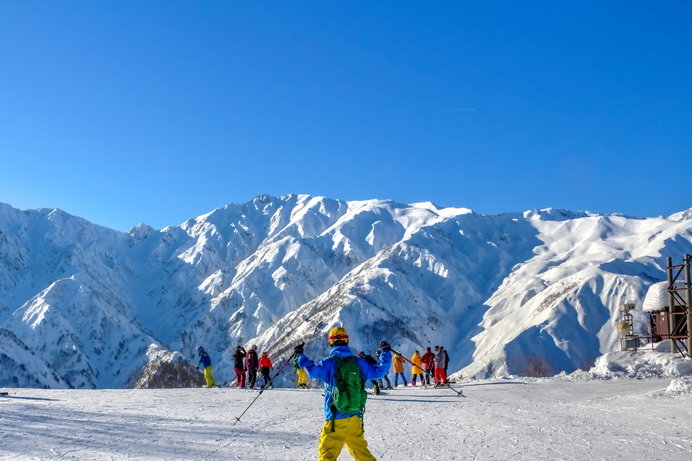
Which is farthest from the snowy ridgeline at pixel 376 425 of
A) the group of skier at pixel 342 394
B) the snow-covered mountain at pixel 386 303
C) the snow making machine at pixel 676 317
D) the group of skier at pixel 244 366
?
the snow-covered mountain at pixel 386 303

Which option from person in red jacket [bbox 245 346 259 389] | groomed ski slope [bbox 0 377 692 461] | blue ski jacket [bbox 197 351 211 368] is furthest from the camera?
person in red jacket [bbox 245 346 259 389]

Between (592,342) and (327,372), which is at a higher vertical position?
(327,372)

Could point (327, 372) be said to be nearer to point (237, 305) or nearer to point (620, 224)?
point (237, 305)

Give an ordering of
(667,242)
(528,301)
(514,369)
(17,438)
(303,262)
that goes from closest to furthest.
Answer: (17,438) → (514,369) → (528,301) → (667,242) → (303,262)

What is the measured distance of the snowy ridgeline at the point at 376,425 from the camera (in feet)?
35.3

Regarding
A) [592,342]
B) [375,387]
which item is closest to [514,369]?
[592,342]

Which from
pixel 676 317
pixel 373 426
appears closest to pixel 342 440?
pixel 373 426

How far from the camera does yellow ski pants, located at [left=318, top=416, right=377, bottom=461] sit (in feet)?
26.0

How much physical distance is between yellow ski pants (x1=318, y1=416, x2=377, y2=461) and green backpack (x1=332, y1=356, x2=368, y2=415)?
16 cm

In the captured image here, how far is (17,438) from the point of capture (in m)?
11.8

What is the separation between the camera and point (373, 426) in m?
14.1

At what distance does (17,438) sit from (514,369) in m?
92.1

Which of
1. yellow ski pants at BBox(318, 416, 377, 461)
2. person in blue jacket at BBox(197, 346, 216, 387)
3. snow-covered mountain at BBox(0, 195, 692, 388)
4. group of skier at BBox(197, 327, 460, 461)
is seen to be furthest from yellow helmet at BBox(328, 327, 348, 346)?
snow-covered mountain at BBox(0, 195, 692, 388)

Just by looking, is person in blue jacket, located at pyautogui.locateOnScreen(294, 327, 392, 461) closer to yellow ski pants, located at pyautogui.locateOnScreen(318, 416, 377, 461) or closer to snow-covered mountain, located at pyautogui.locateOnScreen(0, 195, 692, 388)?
yellow ski pants, located at pyautogui.locateOnScreen(318, 416, 377, 461)
